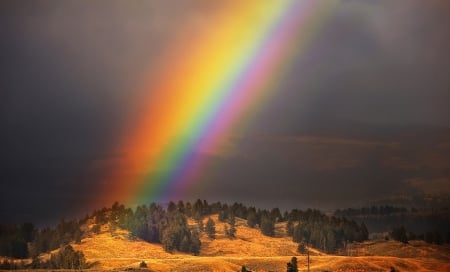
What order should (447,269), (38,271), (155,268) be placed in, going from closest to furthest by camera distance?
(38,271), (155,268), (447,269)

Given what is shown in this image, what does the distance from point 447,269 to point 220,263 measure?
6260 centimetres

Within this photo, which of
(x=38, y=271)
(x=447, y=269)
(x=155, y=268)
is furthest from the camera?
(x=447, y=269)

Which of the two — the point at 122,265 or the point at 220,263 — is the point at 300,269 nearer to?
the point at 220,263

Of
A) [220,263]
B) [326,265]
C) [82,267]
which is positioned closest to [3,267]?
[82,267]

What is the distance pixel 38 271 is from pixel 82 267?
21.8 meters

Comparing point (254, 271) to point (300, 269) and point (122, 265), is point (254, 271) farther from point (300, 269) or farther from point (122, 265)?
point (122, 265)

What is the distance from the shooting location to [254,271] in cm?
18800

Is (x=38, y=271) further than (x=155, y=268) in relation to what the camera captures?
No

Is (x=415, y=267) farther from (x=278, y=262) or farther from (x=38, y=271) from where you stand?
(x=38, y=271)

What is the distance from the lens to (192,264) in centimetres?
19088

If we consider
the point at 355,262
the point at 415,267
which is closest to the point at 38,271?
the point at 355,262

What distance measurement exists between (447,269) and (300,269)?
138 feet

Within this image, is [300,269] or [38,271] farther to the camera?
[300,269]

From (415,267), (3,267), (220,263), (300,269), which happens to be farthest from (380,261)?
(3,267)
